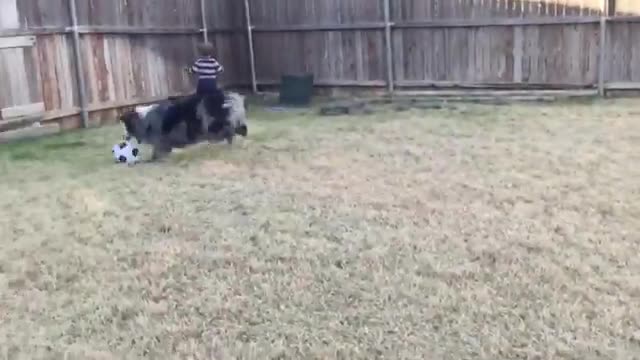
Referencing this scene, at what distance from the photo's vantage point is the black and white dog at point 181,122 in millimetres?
6973

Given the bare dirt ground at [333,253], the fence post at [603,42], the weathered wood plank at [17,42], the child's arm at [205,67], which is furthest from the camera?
the fence post at [603,42]

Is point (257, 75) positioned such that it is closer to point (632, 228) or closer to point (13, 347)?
point (632, 228)

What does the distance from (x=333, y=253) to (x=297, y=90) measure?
24.2 ft

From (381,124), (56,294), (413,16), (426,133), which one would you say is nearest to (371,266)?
(56,294)

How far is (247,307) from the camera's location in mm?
3471

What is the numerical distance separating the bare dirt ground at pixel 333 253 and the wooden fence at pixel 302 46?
2251 millimetres

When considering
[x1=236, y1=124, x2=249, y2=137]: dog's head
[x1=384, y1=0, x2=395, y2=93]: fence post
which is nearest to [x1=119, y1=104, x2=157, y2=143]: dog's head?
[x1=236, y1=124, x2=249, y2=137]: dog's head

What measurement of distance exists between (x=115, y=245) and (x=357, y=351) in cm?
208

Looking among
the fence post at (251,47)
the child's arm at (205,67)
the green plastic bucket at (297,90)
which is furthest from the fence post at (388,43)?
the child's arm at (205,67)

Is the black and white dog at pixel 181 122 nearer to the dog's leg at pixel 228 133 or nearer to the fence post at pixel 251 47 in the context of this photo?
the dog's leg at pixel 228 133

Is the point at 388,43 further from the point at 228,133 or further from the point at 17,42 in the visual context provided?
the point at 17,42

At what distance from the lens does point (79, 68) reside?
950cm

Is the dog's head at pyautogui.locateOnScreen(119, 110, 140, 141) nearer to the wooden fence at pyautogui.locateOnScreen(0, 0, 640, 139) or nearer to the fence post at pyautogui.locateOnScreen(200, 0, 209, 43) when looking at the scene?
the wooden fence at pyautogui.locateOnScreen(0, 0, 640, 139)

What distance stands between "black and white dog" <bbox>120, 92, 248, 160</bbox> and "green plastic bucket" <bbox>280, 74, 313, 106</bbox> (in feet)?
12.2
